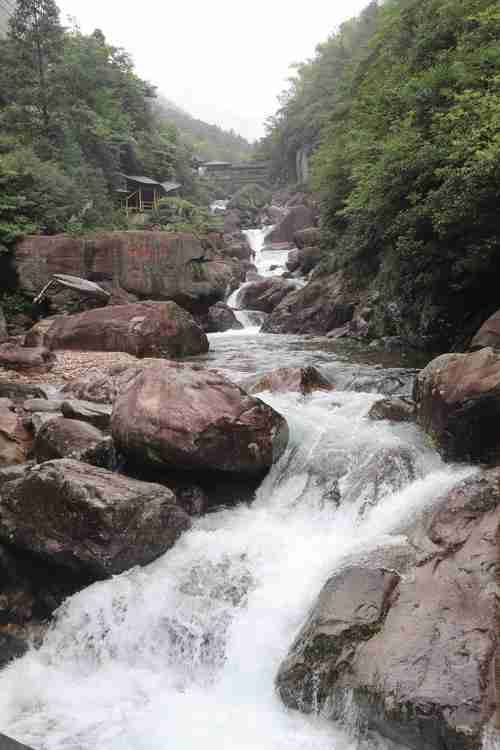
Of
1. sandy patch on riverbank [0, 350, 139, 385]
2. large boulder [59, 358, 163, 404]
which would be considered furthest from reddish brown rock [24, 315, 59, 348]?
large boulder [59, 358, 163, 404]

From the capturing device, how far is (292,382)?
9305 millimetres

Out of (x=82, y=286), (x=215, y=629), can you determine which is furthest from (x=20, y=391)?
(x=82, y=286)

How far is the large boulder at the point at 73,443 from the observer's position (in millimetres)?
6648

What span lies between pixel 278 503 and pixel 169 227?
743 inches

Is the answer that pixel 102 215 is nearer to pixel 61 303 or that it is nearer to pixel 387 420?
pixel 61 303

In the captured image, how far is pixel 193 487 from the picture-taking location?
6.69 meters

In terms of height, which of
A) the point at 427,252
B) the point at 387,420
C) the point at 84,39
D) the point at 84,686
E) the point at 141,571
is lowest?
the point at 84,686

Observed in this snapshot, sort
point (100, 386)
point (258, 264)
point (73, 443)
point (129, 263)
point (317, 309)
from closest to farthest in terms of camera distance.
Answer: point (73, 443) → point (100, 386) → point (129, 263) → point (317, 309) → point (258, 264)

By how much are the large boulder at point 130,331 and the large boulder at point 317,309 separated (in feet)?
17.2

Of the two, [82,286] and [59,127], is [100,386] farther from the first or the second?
[59,127]

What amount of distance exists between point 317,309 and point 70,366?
9.21 m

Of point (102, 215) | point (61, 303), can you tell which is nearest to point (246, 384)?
point (61, 303)

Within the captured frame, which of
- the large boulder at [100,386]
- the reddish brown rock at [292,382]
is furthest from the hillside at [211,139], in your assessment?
the reddish brown rock at [292,382]

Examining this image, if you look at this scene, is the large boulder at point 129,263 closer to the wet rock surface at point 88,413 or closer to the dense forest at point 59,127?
the dense forest at point 59,127
